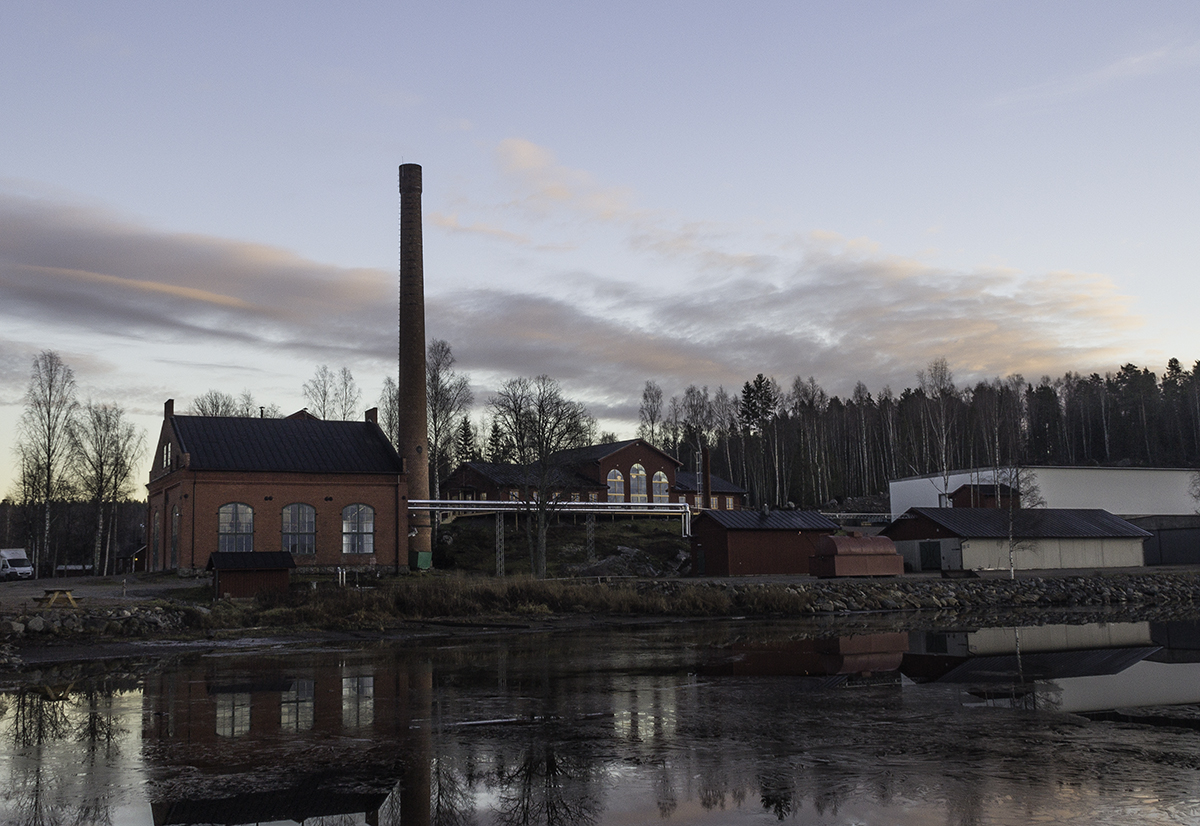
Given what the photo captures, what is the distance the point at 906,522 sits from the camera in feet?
164

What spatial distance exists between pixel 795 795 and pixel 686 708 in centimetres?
497

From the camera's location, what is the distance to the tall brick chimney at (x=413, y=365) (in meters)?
47.2

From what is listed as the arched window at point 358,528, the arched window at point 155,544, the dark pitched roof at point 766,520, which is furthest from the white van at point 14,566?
the dark pitched roof at point 766,520

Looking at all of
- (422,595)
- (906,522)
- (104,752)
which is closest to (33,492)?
(422,595)

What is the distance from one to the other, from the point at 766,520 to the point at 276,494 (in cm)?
2294

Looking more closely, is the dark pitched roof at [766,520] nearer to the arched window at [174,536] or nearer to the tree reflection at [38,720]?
the arched window at [174,536]

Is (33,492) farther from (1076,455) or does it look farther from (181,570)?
(1076,455)

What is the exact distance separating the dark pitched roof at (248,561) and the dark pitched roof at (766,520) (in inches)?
827

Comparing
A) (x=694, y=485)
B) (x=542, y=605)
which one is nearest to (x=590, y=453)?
(x=694, y=485)

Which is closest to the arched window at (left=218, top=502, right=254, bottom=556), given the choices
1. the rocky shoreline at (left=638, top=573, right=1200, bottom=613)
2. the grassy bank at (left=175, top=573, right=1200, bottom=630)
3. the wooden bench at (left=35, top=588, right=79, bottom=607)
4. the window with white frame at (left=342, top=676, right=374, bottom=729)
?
the grassy bank at (left=175, top=573, right=1200, bottom=630)

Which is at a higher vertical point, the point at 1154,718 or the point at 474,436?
the point at 474,436

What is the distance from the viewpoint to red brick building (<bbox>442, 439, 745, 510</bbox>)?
216 feet

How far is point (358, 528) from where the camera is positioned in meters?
44.5

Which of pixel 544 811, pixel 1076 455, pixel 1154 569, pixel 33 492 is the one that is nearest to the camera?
pixel 544 811
